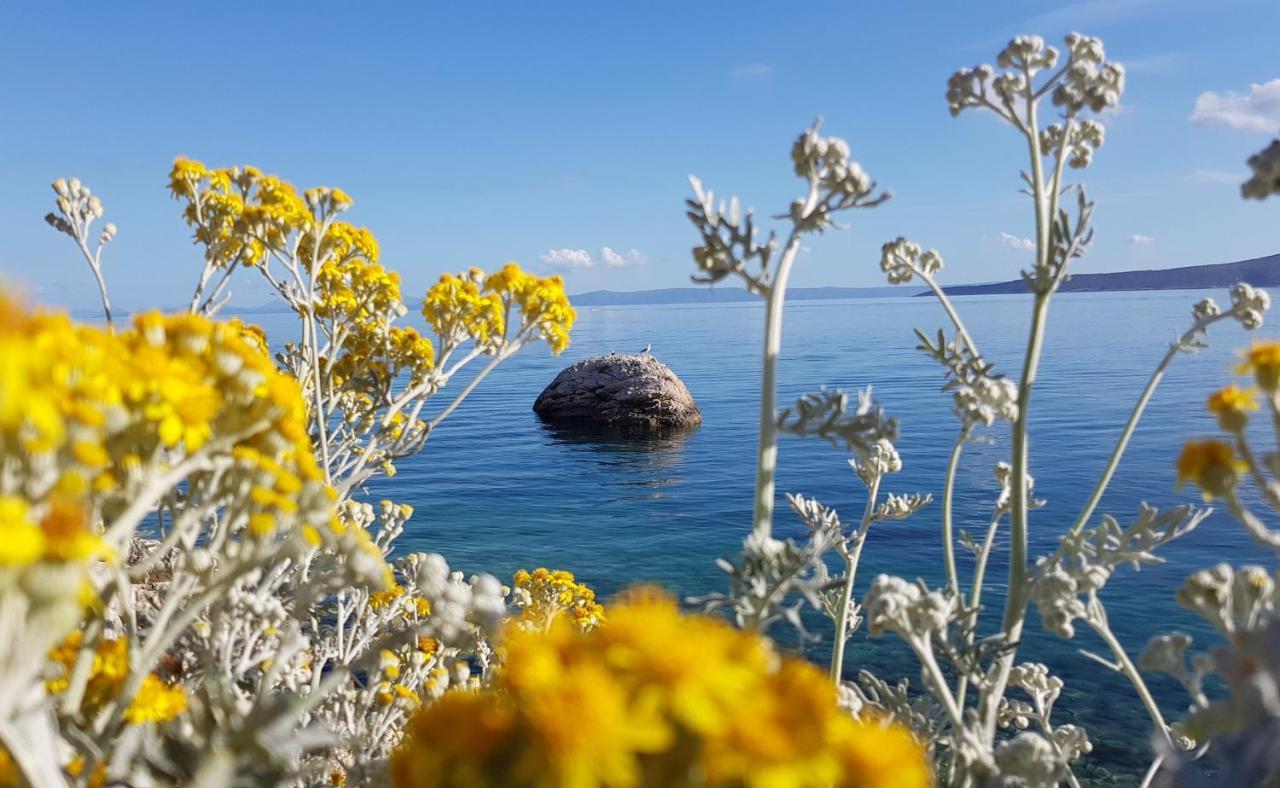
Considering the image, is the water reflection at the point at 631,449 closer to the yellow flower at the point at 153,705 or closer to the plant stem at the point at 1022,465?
the plant stem at the point at 1022,465

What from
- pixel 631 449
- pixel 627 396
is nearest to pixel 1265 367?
pixel 631 449

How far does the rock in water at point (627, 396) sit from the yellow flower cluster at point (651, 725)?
31.1 m

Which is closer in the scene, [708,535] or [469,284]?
[469,284]

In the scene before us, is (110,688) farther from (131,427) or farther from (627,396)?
(627,396)

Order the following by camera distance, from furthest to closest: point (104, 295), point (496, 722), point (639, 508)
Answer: point (639, 508) < point (104, 295) < point (496, 722)

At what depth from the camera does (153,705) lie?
7.39ft

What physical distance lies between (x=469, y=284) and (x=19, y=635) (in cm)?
450

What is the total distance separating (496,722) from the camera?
134cm

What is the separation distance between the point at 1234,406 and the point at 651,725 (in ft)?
6.55

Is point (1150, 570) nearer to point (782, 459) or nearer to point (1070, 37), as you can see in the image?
point (782, 459)

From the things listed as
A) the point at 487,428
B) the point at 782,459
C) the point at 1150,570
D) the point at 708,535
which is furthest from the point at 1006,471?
the point at 487,428

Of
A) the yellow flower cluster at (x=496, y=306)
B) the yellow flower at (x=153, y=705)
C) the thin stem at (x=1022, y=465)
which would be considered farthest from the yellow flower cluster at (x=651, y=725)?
the yellow flower cluster at (x=496, y=306)

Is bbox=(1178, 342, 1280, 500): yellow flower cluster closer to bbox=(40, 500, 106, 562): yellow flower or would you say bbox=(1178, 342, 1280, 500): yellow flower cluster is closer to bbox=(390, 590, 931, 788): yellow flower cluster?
bbox=(390, 590, 931, 788): yellow flower cluster

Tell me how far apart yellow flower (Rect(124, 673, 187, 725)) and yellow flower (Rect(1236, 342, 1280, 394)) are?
3.11 m
